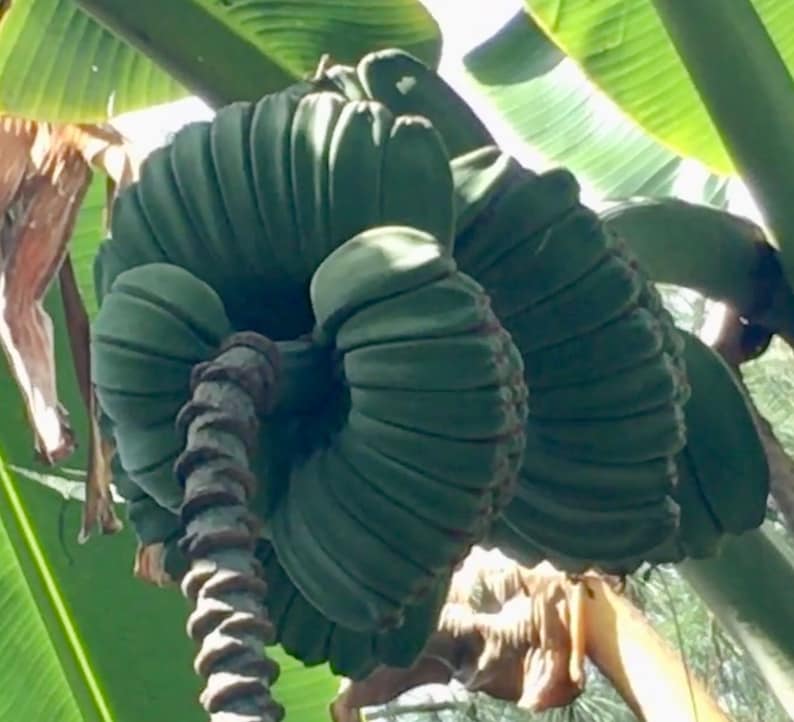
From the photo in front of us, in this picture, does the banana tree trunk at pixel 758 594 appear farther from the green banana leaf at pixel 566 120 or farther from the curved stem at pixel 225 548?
the green banana leaf at pixel 566 120

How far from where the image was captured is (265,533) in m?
0.54

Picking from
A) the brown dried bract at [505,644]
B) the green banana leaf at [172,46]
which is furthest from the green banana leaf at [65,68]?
the brown dried bract at [505,644]

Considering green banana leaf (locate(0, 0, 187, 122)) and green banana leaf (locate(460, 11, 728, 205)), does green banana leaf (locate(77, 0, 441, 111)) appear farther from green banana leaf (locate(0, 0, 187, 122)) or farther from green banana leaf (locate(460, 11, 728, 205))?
green banana leaf (locate(460, 11, 728, 205))

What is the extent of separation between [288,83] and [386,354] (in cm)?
44

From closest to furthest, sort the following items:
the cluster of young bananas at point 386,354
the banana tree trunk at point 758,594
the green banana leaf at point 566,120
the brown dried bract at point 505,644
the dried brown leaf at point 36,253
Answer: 1. the cluster of young bananas at point 386,354
2. the banana tree trunk at point 758,594
3. the dried brown leaf at point 36,253
4. the brown dried bract at point 505,644
5. the green banana leaf at point 566,120

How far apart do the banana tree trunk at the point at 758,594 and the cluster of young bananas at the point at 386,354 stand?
0.21 metres

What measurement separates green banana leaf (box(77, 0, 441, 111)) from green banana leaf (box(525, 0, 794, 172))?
0.13m

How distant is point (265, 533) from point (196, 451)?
13cm

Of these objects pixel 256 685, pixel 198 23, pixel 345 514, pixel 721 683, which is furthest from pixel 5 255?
pixel 721 683

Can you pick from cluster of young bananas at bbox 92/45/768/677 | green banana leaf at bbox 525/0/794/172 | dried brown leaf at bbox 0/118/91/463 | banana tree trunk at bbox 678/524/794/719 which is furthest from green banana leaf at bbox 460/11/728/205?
cluster of young bananas at bbox 92/45/768/677

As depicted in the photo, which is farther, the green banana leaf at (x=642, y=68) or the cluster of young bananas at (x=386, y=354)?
the green banana leaf at (x=642, y=68)

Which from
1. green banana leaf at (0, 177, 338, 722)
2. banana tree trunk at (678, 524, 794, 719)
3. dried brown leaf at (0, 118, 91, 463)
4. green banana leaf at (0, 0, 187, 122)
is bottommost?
green banana leaf at (0, 177, 338, 722)

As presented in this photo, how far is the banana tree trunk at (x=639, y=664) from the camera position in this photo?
40.0 inches

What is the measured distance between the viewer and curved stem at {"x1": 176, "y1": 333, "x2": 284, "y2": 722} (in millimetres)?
356
